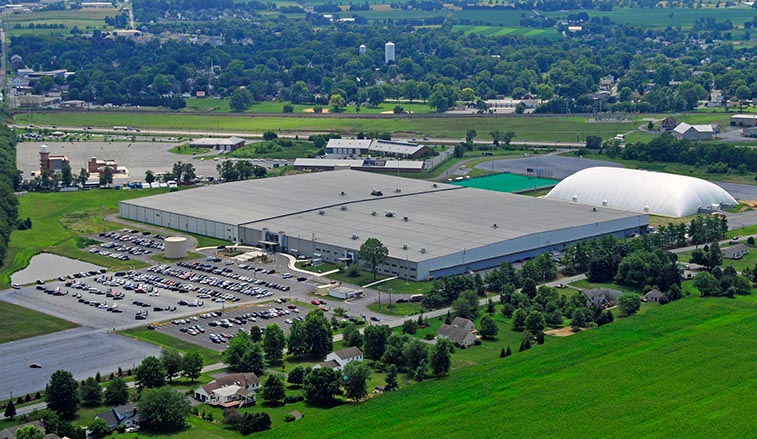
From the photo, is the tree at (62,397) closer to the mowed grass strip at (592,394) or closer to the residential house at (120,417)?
the residential house at (120,417)

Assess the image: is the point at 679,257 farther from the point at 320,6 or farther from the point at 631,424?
the point at 320,6

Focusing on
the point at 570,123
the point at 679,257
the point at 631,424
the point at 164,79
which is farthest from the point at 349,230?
the point at 164,79

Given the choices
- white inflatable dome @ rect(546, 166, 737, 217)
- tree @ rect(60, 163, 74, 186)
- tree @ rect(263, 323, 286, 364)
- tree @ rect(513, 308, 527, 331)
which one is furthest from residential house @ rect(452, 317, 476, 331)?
tree @ rect(60, 163, 74, 186)

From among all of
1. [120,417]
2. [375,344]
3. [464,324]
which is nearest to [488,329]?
[464,324]

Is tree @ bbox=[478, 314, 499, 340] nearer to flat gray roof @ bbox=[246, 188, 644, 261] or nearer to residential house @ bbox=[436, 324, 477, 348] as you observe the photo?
residential house @ bbox=[436, 324, 477, 348]

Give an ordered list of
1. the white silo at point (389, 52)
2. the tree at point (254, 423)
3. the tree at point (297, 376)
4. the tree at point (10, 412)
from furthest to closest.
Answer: the white silo at point (389, 52) < the tree at point (297, 376) < the tree at point (10, 412) < the tree at point (254, 423)

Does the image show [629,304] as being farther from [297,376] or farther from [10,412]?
[10,412]

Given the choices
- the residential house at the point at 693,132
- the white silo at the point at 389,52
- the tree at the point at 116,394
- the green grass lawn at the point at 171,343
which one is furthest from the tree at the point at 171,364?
the white silo at the point at 389,52
